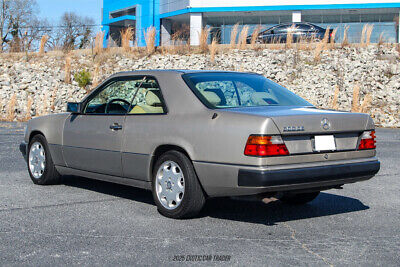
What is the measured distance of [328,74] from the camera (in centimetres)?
2320

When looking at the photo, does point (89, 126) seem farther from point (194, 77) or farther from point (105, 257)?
point (105, 257)

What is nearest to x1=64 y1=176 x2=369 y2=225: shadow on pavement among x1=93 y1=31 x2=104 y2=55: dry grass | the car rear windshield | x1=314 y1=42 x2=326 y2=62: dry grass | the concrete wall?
the car rear windshield

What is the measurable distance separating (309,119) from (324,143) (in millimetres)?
298

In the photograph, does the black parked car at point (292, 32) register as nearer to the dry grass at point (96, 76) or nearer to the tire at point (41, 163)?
the dry grass at point (96, 76)

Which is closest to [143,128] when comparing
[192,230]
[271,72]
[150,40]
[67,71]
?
[192,230]

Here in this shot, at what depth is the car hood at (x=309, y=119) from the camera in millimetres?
5145

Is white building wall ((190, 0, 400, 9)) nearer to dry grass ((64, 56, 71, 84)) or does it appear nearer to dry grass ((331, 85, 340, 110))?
dry grass ((64, 56, 71, 84))

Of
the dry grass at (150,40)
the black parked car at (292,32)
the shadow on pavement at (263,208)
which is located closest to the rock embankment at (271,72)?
the dry grass at (150,40)

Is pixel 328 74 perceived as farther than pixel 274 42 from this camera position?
No

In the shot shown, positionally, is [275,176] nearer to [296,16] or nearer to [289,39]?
[289,39]

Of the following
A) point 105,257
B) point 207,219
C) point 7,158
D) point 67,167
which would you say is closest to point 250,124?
point 207,219

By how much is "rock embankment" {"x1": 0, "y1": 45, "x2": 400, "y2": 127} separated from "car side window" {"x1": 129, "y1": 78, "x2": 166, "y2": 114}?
1589cm

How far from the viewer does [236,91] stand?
6172mm

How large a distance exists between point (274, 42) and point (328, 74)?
517cm
